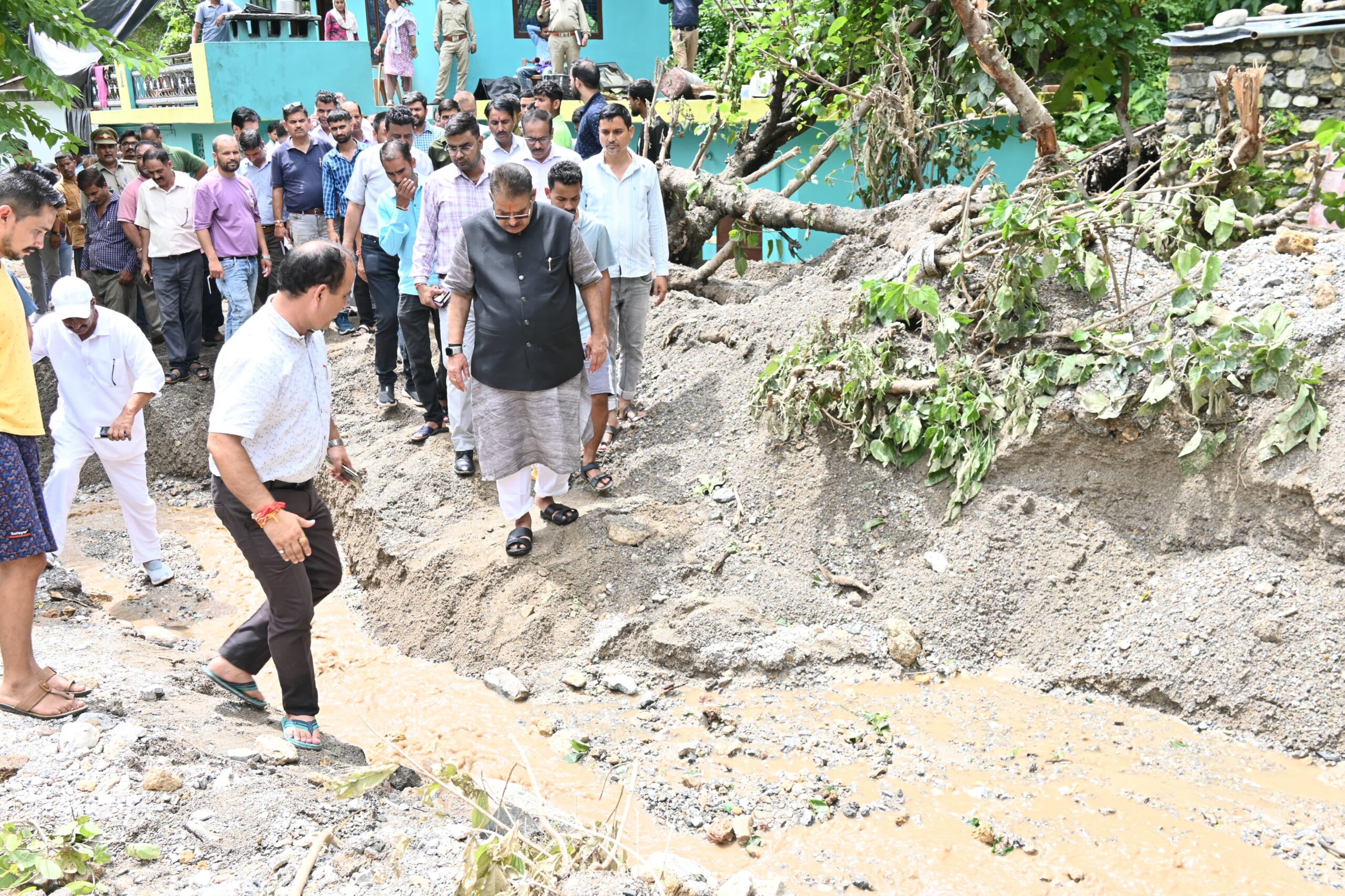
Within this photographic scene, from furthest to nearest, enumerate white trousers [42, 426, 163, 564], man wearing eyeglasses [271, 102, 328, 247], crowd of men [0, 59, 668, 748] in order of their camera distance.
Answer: man wearing eyeglasses [271, 102, 328, 247]
white trousers [42, 426, 163, 564]
crowd of men [0, 59, 668, 748]

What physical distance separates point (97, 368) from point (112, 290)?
3.37 m

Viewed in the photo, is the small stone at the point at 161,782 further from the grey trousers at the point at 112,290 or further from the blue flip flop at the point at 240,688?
the grey trousers at the point at 112,290

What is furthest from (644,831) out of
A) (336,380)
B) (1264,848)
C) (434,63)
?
(434,63)

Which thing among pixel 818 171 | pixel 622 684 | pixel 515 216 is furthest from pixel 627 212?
pixel 818 171

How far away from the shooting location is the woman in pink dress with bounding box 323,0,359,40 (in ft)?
54.0

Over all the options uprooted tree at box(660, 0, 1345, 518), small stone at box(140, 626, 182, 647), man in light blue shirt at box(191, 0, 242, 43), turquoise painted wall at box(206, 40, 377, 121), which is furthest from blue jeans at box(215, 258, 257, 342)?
man in light blue shirt at box(191, 0, 242, 43)

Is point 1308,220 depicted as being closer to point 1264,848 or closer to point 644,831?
point 1264,848

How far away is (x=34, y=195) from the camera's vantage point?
12.3ft

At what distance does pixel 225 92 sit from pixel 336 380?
32.1ft

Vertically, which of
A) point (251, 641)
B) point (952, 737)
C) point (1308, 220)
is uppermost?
point (1308, 220)

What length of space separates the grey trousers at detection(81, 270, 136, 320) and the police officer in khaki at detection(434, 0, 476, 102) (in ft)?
21.1

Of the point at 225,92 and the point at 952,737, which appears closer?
the point at 952,737

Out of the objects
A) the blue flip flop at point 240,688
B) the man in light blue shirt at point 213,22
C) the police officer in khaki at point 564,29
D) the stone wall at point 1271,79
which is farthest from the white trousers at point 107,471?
the man in light blue shirt at point 213,22

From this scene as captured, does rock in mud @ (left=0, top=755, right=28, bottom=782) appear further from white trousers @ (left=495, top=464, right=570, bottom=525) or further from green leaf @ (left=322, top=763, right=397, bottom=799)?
white trousers @ (left=495, top=464, right=570, bottom=525)
